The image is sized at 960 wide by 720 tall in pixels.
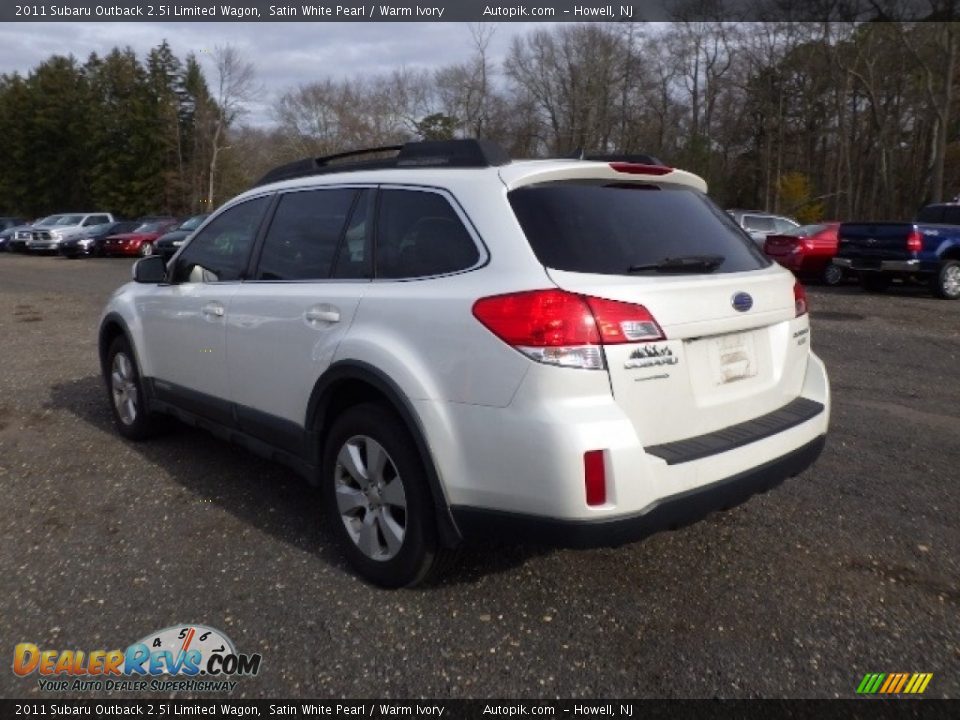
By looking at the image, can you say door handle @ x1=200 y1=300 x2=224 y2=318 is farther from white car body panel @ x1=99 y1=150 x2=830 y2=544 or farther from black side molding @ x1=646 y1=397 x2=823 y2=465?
black side molding @ x1=646 y1=397 x2=823 y2=465

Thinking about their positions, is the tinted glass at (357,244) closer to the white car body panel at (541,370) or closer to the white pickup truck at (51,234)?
the white car body panel at (541,370)

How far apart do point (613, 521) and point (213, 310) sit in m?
2.68

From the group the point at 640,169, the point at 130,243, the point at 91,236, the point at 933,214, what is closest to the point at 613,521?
the point at 640,169

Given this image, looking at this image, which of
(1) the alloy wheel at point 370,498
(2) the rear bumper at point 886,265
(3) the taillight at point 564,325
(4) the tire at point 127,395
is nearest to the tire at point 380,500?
(1) the alloy wheel at point 370,498

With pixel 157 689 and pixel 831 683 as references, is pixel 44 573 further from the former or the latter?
pixel 831 683

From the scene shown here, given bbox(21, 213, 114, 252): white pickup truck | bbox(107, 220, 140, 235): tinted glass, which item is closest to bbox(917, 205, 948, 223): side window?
bbox(107, 220, 140, 235): tinted glass

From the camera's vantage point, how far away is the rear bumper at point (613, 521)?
8.52 ft

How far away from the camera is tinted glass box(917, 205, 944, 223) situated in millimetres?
16016

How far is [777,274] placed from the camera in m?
3.41

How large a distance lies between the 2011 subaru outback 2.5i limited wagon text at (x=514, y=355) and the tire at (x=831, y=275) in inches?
531

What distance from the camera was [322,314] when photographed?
342 cm

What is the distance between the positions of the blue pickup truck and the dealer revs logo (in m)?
13.9

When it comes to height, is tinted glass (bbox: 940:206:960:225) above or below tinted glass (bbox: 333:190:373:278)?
below
